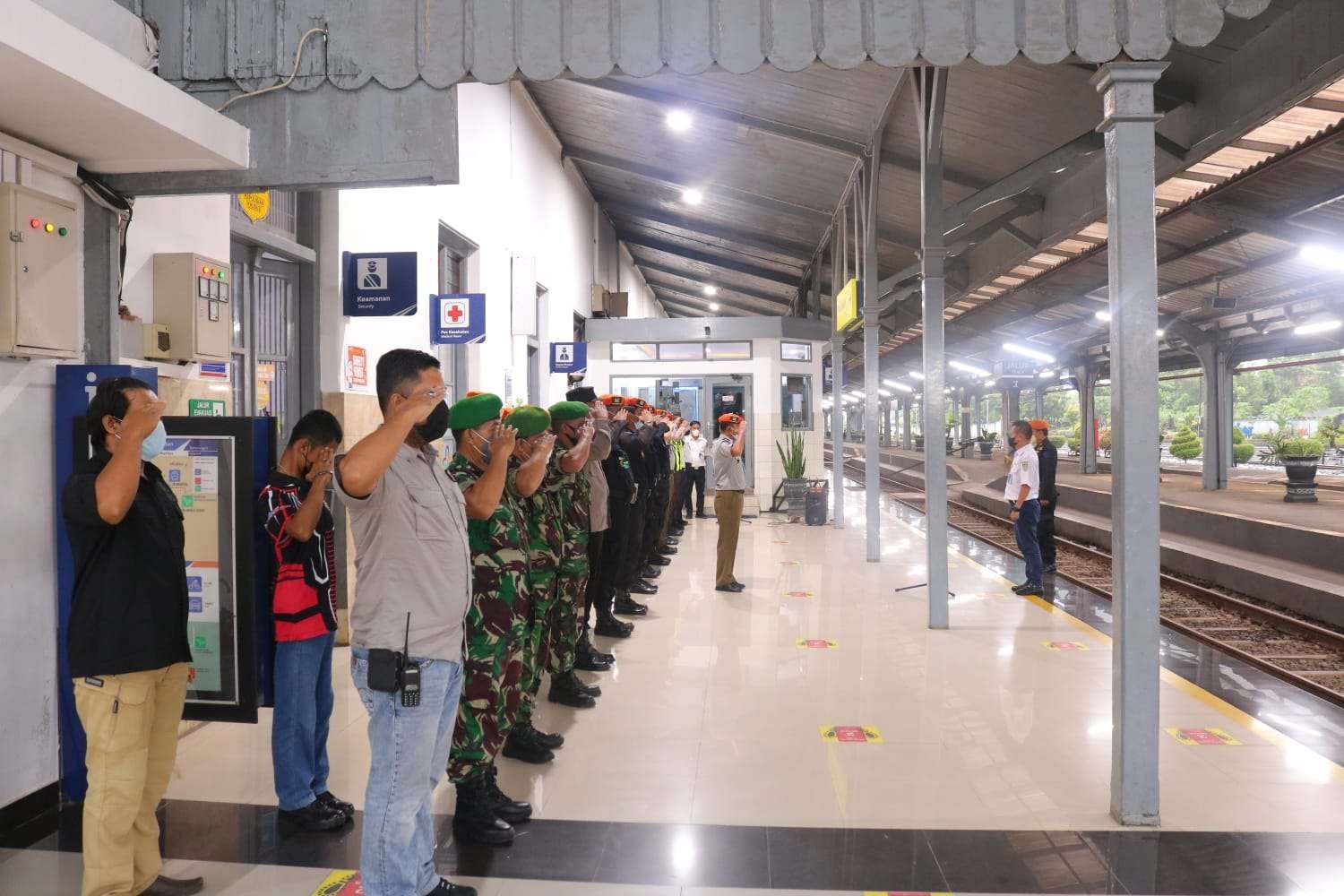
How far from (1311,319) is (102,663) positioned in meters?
15.8

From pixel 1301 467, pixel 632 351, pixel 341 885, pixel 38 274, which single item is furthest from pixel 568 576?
pixel 1301 467

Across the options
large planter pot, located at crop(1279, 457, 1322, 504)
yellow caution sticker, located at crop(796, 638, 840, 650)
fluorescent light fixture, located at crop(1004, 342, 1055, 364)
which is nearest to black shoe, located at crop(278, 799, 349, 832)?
yellow caution sticker, located at crop(796, 638, 840, 650)

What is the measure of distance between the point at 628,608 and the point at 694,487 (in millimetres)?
8116

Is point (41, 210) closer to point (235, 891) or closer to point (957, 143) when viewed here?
point (235, 891)

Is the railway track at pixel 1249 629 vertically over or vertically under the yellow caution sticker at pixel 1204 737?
under

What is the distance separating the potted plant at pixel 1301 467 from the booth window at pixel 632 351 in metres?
10.4

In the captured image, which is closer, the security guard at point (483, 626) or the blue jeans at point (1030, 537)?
the security guard at point (483, 626)

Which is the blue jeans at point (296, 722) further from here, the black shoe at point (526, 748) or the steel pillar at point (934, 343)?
the steel pillar at point (934, 343)

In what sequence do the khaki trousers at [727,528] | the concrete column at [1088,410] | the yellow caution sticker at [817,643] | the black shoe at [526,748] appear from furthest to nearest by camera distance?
the concrete column at [1088,410]
the khaki trousers at [727,528]
the yellow caution sticker at [817,643]
the black shoe at [526,748]

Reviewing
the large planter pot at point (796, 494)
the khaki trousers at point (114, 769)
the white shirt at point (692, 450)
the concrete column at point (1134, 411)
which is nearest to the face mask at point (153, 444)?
the khaki trousers at point (114, 769)

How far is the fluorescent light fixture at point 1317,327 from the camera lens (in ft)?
43.6

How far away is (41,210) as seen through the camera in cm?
315

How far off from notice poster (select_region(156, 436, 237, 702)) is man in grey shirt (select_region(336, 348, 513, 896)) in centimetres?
149

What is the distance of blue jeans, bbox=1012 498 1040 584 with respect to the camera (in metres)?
7.94
